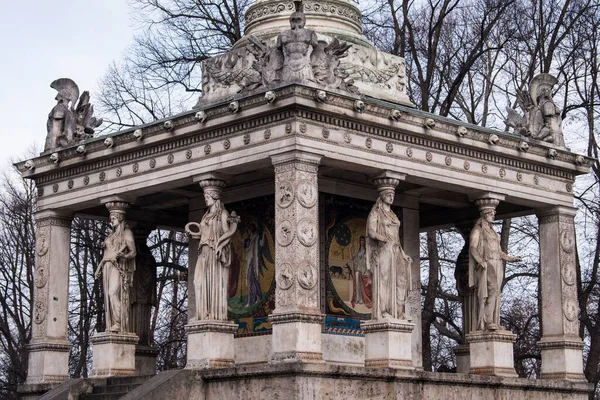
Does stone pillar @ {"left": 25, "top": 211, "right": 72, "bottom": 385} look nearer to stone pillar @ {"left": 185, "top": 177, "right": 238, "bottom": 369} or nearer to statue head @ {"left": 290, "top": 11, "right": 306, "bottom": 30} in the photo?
stone pillar @ {"left": 185, "top": 177, "right": 238, "bottom": 369}

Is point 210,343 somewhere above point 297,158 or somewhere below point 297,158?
below

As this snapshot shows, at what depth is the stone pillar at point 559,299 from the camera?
888 inches

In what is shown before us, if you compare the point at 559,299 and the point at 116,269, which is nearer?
the point at 116,269

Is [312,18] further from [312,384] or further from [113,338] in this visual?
[312,384]

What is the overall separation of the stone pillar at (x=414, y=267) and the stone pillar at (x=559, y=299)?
2135 millimetres

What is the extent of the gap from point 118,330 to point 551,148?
8.01 meters

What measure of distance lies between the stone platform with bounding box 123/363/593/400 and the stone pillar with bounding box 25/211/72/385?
12.0 feet

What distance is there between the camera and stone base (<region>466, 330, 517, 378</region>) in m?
21.7

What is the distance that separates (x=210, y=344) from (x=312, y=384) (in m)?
2.30

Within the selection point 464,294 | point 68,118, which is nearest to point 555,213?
point 464,294

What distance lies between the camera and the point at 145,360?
24578 millimetres

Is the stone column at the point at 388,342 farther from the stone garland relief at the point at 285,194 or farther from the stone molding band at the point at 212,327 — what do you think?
the stone molding band at the point at 212,327

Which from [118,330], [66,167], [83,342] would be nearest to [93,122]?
[66,167]

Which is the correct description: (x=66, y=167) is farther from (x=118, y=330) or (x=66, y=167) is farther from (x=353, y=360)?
(x=353, y=360)
